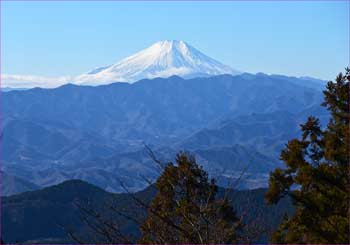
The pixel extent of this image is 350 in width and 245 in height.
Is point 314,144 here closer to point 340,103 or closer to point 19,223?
point 340,103

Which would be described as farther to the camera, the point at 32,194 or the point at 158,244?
the point at 32,194

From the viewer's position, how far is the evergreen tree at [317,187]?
13.8 m

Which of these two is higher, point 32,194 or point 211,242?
point 211,242

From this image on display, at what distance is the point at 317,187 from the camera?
15.1 metres

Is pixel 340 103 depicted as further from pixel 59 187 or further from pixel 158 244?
pixel 59 187

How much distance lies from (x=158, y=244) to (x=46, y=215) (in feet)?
325

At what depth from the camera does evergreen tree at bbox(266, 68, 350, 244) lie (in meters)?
13.8

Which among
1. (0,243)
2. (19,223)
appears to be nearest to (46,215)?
(19,223)

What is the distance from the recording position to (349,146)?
14164mm

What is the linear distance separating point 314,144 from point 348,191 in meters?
3.79

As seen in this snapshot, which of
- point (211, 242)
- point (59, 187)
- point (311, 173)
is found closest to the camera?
point (211, 242)

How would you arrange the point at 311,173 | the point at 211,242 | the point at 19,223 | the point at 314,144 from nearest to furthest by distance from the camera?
1. the point at 211,242
2. the point at 311,173
3. the point at 314,144
4. the point at 19,223

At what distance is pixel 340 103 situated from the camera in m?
17.5

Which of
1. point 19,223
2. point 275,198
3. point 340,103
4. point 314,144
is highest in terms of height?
Answer: point 340,103
